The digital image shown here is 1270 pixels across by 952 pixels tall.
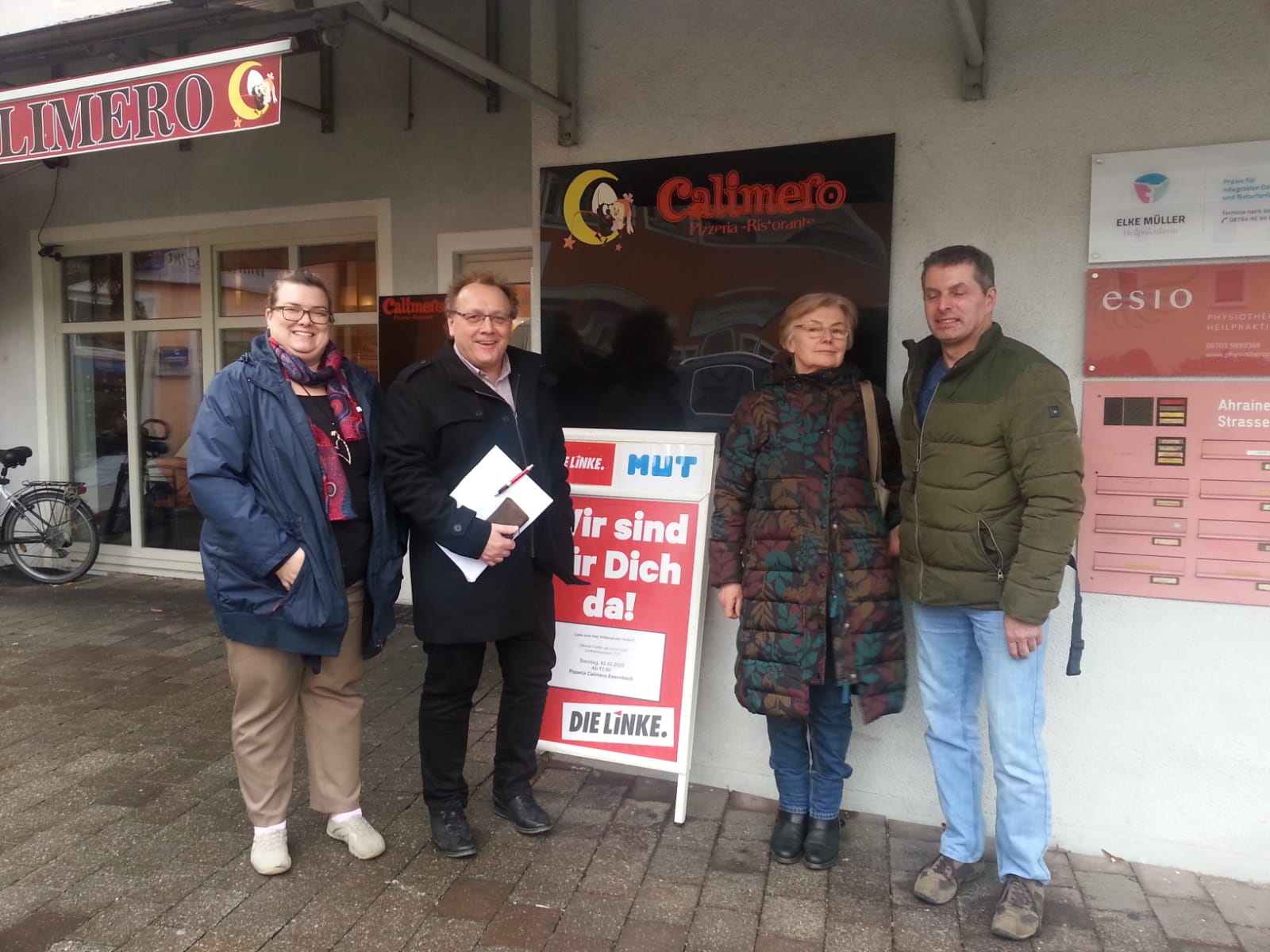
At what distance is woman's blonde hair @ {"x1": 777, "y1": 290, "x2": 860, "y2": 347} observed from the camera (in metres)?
2.80

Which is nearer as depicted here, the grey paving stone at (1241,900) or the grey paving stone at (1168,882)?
the grey paving stone at (1241,900)

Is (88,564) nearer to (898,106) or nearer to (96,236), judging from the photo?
(96,236)

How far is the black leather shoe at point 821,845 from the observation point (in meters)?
2.87

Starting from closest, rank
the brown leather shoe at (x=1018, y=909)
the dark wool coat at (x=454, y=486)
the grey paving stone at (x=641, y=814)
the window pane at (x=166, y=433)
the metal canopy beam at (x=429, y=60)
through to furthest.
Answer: the brown leather shoe at (x=1018, y=909)
the dark wool coat at (x=454, y=486)
the grey paving stone at (x=641, y=814)
the metal canopy beam at (x=429, y=60)
the window pane at (x=166, y=433)

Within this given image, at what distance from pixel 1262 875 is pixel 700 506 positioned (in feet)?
7.14

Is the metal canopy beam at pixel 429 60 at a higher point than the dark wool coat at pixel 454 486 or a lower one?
higher

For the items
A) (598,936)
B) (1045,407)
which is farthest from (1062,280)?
(598,936)

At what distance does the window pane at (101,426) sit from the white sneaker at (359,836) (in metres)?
5.60

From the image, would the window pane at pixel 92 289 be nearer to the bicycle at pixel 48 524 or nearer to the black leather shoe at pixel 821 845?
the bicycle at pixel 48 524

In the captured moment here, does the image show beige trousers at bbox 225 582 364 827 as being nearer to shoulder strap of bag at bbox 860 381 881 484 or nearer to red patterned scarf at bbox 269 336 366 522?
red patterned scarf at bbox 269 336 366 522

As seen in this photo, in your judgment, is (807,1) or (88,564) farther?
(88,564)

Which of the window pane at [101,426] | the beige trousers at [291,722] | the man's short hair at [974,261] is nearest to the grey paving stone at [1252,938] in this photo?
the man's short hair at [974,261]

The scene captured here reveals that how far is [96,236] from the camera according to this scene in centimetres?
706

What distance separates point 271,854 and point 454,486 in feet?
4.42
